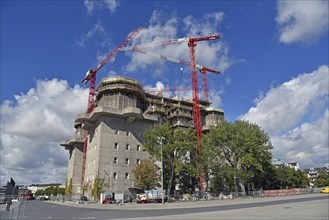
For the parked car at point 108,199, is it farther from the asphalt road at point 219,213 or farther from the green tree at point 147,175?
the asphalt road at point 219,213

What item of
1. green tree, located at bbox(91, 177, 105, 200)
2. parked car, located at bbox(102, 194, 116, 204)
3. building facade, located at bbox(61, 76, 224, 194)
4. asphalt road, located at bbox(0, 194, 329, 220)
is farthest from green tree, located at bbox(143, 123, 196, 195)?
asphalt road, located at bbox(0, 194, 329, 220)

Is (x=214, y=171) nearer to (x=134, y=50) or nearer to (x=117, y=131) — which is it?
(x=117, y=131)

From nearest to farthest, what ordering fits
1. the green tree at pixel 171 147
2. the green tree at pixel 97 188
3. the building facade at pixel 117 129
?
the green tree at pixel 171 147
the green tree at pixel 97 188
the building facade at pixel 117 129

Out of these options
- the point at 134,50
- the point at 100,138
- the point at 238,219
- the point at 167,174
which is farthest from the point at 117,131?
the point at 238,219

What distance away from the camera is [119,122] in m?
82.2

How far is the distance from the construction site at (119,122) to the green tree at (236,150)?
24.2 metres

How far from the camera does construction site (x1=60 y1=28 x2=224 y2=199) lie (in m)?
76.5

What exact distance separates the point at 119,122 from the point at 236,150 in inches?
1426

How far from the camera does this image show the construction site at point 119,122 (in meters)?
76.5

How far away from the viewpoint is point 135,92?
297ft

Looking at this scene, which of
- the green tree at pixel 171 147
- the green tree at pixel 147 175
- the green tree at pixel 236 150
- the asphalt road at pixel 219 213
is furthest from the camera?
the green tree at pixel 147 175

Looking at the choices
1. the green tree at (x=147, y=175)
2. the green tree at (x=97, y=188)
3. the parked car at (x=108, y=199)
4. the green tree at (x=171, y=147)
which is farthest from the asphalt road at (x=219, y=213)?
the green tree at (x=97, y=188)

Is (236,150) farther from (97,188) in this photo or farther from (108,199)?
(97,188)

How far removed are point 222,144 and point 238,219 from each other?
4809 cm
